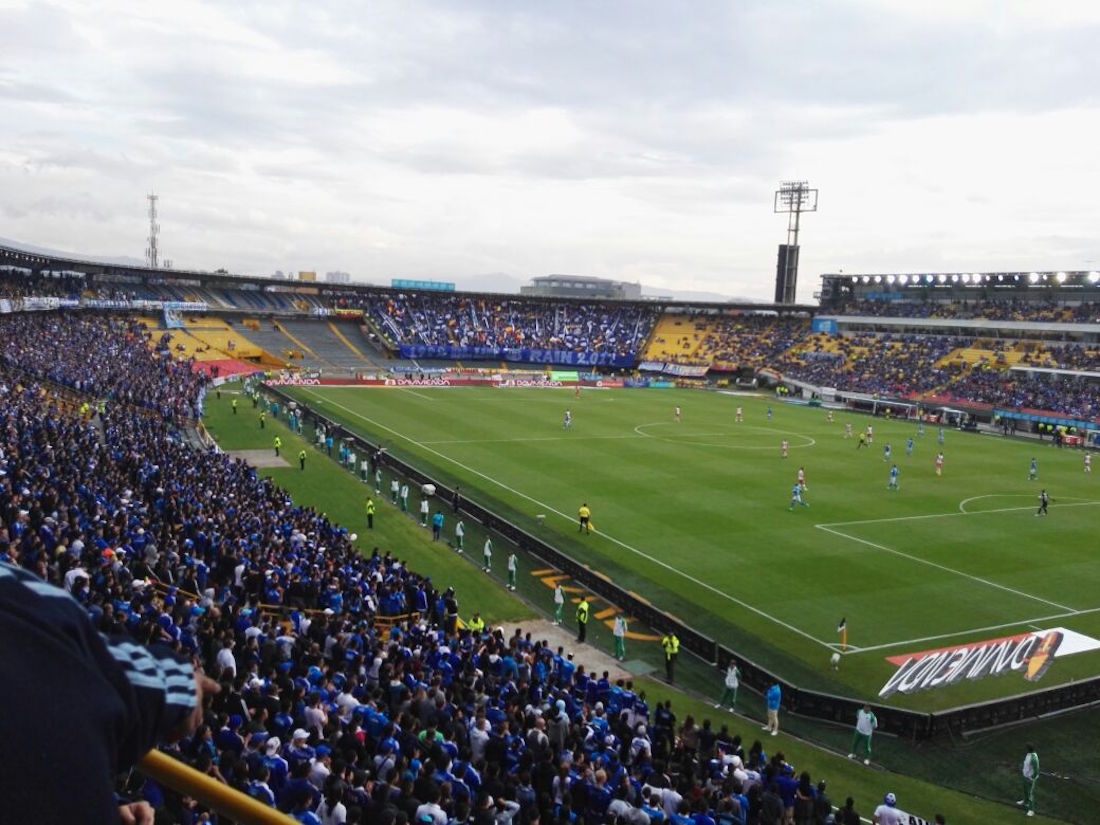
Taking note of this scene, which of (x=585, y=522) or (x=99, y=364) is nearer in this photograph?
(x=585, y=522)

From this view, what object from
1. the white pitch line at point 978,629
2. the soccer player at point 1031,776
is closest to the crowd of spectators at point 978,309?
the white pitch line at point 978,629

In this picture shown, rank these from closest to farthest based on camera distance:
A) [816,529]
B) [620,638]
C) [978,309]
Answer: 1. [620,638]
2. [816,529]
3. [978,309]

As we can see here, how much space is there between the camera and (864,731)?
1792 centimetres

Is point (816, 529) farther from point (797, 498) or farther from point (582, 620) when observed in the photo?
point (582, 620)

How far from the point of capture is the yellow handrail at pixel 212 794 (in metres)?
2.21

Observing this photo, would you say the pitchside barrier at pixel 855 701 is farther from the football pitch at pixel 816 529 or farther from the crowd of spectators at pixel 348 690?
the crowd of spectators at pixel 348 690

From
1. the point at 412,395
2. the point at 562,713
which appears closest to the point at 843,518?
the point at 562,713

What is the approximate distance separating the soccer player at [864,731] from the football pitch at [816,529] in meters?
1.74

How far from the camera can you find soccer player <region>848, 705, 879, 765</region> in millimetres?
17891

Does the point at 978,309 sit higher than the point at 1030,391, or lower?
higher

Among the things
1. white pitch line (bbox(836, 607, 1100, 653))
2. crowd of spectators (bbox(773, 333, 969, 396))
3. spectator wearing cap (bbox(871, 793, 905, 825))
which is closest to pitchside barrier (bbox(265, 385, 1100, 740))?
white pitch line (bbox(836, 607, 1100, 653))

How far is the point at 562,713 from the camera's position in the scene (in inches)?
539

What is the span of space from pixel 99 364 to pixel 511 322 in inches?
2466

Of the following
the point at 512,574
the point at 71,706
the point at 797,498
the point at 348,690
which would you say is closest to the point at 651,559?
the point at 512,574
